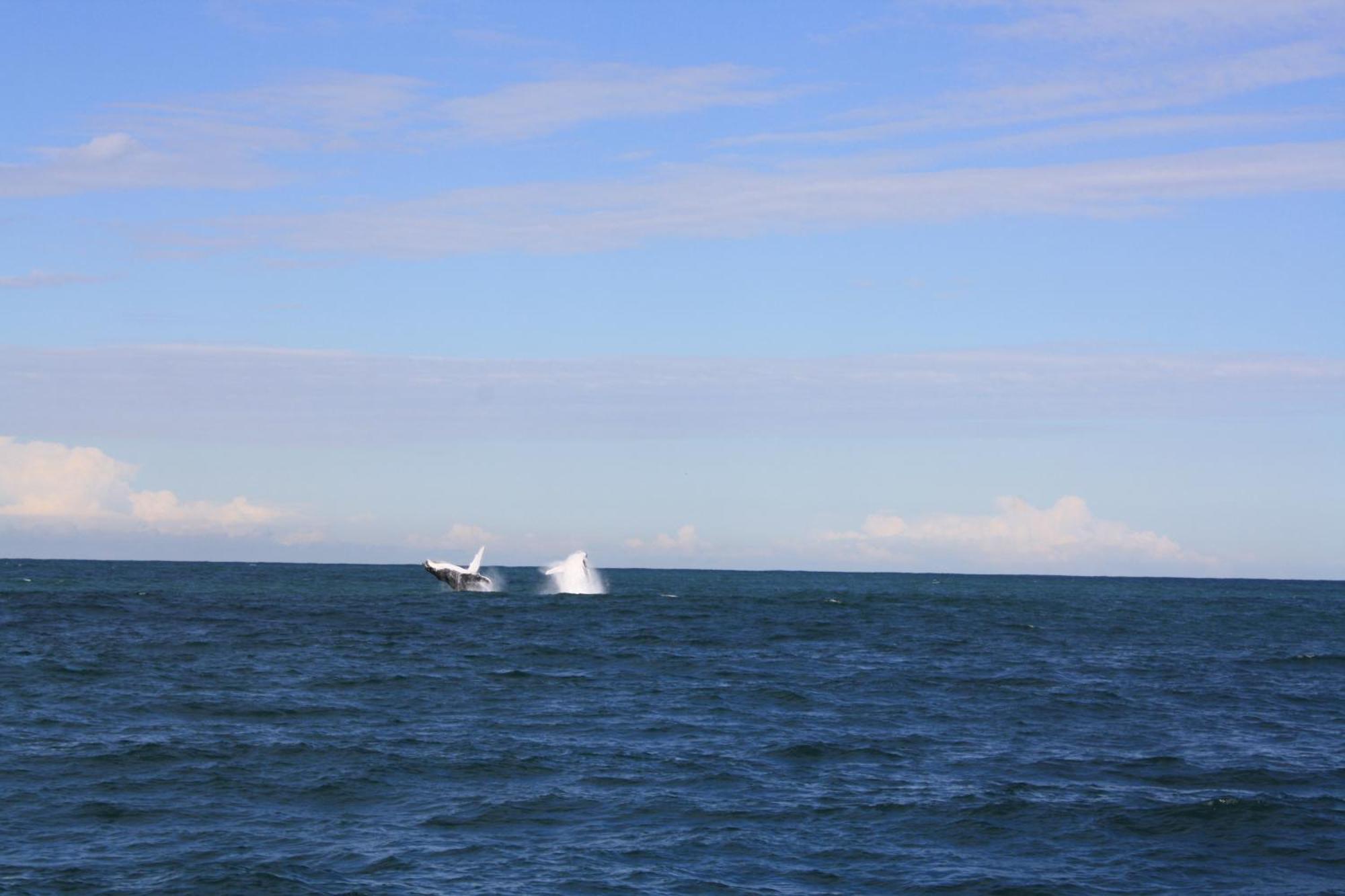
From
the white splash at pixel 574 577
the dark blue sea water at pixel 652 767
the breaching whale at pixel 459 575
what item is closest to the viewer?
the dark blue sea water at pixel 652 767

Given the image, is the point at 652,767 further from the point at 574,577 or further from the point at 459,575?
the point at 574,577

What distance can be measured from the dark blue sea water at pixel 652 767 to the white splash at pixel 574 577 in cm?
7290

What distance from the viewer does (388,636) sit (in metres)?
72.7

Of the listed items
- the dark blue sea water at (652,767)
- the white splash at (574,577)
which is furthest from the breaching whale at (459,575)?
the dark blue sea water at (652,767)

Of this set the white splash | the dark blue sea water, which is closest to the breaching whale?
the white splash

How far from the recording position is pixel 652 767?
3459 cm

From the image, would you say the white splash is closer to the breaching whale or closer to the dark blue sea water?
the breaching whale

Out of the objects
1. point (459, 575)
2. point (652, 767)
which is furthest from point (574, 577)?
point (652, 767)

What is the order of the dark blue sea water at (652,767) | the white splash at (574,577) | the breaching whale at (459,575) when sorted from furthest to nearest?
the white splash at (574,577) → the breaching whale at (459,575) → the dark blue sea water at (652,767)

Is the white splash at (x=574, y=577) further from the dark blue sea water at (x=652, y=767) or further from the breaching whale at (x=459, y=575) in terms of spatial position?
the dark blue sea water at (x=652, y=767)

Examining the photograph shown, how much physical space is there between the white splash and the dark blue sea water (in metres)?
72.9

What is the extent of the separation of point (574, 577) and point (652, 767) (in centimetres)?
11308

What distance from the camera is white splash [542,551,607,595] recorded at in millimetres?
145375

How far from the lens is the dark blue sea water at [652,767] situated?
82.7 ft
